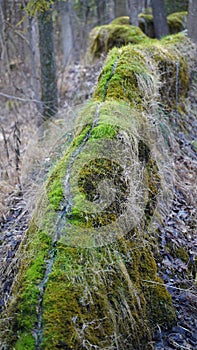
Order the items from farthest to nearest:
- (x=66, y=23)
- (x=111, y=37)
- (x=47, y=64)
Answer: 1. (x=66, y=23)
2. (x=111, y=37)
3. (x=47, y=64)

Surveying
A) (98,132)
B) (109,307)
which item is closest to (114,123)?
(98,132)

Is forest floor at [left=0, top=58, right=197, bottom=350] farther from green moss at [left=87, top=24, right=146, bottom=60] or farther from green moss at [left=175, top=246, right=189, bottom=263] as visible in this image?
green moss at [left=87, top=24, right=146, bottom=60]

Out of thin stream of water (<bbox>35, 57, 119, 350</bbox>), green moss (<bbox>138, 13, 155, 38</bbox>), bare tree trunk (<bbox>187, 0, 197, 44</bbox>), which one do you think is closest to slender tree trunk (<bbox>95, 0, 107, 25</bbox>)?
green moss (<bbox>138, 13, 155, 38</bbox>)

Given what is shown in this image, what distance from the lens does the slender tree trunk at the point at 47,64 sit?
754cm

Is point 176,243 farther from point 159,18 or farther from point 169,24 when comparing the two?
point 169,24

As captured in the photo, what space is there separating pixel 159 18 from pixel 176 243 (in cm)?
888

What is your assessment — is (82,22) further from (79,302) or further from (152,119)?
(79,302)

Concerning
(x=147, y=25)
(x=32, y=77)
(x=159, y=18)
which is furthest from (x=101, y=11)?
(x=32, y=77)

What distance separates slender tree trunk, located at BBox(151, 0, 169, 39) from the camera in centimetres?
1102

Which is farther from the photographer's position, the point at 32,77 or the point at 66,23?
the point at 66,23

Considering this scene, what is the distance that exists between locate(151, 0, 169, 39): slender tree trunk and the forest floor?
620cm

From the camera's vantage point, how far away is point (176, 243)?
4.03 metres

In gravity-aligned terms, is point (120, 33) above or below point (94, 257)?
above

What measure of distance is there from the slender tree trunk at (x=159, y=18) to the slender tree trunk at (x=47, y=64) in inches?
179
